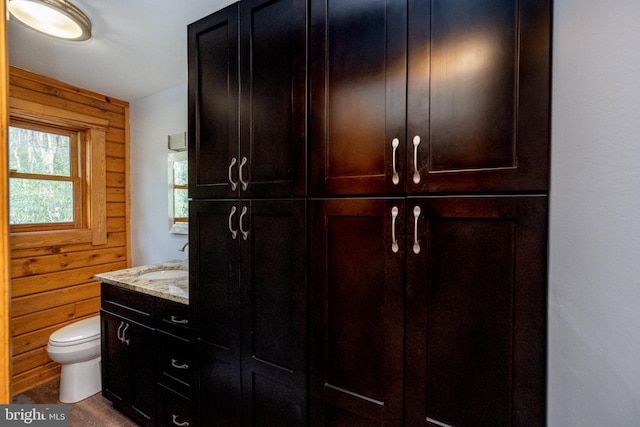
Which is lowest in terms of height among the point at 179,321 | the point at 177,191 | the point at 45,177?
the point at 179,321

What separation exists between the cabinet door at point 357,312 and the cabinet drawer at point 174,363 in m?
0.80

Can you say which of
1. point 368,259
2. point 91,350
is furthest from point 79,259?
point 368,259

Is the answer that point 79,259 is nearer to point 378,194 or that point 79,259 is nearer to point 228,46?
point 228,46

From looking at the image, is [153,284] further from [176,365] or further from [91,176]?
[91,176]

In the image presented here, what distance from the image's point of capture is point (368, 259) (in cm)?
101

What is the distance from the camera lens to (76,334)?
6.85ft

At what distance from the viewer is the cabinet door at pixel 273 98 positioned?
45.0 inches

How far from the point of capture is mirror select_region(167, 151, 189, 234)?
99.0 inches

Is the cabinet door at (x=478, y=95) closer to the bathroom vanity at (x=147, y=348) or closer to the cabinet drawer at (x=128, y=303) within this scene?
the bathroom vanity at (x=147, y=348)

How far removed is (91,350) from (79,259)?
90 centimetres

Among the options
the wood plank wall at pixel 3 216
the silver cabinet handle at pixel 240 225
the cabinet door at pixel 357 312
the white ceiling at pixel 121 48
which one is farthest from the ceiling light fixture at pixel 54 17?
the cabinet door at pixel 357 312

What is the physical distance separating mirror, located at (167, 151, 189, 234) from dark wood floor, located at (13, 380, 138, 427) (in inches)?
53.0

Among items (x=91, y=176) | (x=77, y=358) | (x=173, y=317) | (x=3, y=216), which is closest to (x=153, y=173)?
(x=91, y=176)

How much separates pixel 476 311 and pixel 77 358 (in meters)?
2.62
